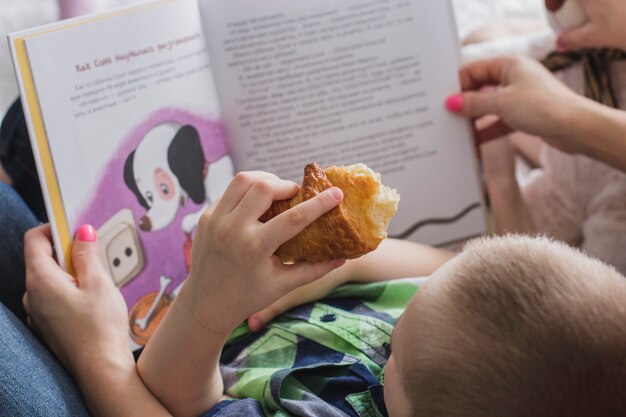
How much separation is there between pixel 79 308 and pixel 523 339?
448 millimetres

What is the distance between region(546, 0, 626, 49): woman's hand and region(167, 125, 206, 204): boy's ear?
48cm

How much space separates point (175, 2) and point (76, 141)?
195 millimetres

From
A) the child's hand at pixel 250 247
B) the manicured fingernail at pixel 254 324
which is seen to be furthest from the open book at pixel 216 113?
the child's hand at pixel 250 247

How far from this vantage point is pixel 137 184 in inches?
31.7

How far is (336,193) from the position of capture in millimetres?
554

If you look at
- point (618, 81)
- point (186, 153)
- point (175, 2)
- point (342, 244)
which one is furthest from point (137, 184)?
point (618, 81)

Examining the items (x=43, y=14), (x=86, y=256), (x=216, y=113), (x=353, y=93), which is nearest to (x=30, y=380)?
(x=86, y=256)

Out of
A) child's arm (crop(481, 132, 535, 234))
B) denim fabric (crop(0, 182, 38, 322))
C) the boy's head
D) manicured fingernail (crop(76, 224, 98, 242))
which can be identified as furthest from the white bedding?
the boy's head

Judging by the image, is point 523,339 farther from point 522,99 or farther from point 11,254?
point 11,254

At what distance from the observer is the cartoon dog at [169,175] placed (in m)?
0.81

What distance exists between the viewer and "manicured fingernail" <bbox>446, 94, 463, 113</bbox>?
0.91 metres

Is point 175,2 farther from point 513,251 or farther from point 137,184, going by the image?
point 513,251

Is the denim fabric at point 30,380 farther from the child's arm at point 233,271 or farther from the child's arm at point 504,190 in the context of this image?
the child's arm at point 504,190

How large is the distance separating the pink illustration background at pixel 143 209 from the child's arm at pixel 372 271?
0.13 m
